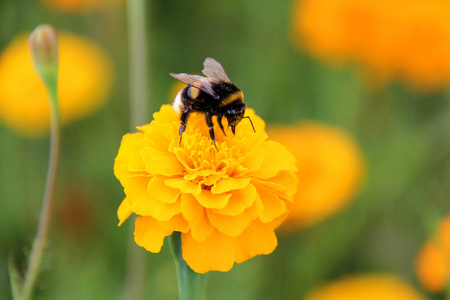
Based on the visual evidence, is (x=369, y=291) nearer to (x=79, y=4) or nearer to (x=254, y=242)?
(x=254, y=242)

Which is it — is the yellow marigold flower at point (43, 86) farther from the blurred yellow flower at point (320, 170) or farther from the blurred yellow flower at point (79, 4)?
the blurred yellow flower at point (320, 170)

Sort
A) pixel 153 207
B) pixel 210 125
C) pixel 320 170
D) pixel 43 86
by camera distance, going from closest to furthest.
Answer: pixel 153 207, pixel 210 125, pixel 320 170, pixel 43 86

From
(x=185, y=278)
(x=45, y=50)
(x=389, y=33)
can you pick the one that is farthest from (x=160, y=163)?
(x=389, y=33)

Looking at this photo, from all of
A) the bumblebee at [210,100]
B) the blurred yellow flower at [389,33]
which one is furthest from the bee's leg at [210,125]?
the blurred yellow flower at [389,33]

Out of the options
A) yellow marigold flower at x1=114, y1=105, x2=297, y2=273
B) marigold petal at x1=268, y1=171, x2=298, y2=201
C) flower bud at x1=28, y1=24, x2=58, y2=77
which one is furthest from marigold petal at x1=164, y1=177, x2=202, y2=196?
flower bud at x1=28, y1=24, x2=58, y2=77

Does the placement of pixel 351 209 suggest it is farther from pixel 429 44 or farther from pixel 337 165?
pixel 429 44

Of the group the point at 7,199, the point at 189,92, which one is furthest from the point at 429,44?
the point at 7,199
